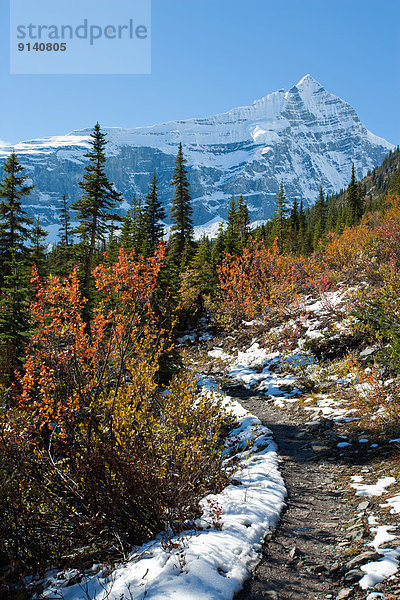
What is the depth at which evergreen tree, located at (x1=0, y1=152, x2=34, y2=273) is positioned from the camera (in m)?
21.7

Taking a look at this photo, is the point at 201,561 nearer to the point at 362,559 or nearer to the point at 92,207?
the point at 362,559

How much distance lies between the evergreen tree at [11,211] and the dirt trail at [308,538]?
69.7 ft

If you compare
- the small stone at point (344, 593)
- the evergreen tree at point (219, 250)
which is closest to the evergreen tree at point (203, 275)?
the evergreen tree at point (219, 250)

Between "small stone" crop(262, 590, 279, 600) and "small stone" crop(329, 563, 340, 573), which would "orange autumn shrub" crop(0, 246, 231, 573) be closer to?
"small stone" crop(262, 590, 279, 600)

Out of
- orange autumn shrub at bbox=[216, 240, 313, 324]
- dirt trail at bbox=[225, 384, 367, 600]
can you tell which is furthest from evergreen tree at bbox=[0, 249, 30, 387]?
orange autumn shrub at bbox=[216, 240, 313, 324]

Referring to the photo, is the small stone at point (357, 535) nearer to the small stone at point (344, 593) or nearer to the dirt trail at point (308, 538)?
the dirt trail at point (308, 538)

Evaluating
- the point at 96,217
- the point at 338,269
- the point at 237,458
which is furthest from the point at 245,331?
the point at 237,458

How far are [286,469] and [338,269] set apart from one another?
51.0 ft

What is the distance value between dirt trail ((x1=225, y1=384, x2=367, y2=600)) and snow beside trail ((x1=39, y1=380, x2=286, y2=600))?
180mm

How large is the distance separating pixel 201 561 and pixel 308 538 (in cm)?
158

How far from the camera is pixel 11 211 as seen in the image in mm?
21828

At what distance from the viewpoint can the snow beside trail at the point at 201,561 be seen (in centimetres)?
325

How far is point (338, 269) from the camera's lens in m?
19.8

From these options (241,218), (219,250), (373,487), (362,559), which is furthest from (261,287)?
(241,218)
